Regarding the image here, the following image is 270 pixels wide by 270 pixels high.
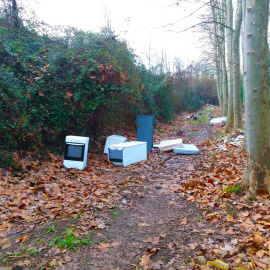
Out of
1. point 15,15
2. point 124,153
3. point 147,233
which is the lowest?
point 147,233

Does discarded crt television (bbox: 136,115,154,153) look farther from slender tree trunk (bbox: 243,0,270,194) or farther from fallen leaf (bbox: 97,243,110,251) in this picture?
fallen leaf (bbox: 97,243,110,251)

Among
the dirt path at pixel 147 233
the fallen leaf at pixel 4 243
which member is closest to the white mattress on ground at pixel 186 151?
the dirt path at pixel 147 233

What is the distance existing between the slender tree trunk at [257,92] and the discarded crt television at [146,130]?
226 inches

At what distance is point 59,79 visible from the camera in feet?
26.6

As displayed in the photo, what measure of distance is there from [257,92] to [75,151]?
4.69 metres

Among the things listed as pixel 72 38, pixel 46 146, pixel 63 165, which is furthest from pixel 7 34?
pixel 63 165

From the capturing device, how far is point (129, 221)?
12.8 feet

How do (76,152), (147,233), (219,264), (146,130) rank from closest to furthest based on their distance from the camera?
(219,264) → (147,233) → (76,152) → (146,130)

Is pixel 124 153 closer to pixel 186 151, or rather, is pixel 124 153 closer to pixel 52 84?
pixel 186 151

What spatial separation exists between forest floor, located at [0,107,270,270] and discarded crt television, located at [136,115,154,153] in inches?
134

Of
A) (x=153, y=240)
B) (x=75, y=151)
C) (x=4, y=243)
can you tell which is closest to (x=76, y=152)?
(x=75, y=151)

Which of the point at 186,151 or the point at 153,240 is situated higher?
the point at 186,151

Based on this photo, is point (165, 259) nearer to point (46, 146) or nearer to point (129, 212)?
point (129, 212)

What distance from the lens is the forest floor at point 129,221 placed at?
283 centimetres
